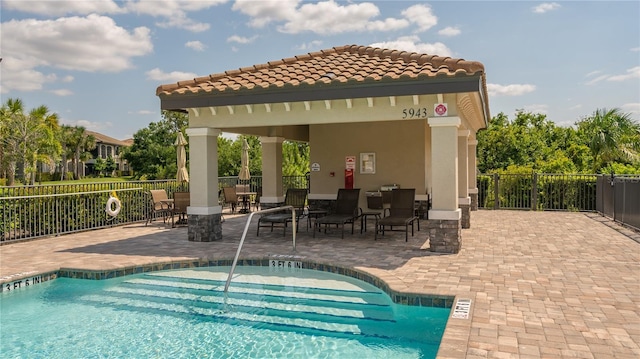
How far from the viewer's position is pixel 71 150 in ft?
222

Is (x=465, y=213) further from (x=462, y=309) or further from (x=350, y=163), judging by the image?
(x=462, y=309)

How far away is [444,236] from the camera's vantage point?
29.5ft

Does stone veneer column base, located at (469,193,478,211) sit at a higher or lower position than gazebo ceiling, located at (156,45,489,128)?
lower

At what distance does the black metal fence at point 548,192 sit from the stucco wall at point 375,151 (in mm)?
6418

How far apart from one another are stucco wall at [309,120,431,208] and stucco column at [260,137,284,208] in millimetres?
1085

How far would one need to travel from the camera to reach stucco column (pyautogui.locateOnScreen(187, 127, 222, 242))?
10.6m

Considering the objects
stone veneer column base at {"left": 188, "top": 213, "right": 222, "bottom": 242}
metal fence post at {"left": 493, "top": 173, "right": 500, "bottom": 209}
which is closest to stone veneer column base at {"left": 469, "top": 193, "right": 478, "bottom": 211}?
metal fence post at {"left": 493, "top": 173, "right": 500, "bottom": 209}

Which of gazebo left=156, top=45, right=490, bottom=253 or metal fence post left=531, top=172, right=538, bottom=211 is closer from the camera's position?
gazebo left=156, top=45, right=490, bottom=253

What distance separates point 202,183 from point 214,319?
4921 mm

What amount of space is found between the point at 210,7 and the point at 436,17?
23.1 feet

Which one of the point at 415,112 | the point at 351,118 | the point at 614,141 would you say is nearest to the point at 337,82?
the point at 351,118

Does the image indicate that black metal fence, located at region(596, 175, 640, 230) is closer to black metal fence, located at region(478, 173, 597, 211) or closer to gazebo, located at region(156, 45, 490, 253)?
black metal fence, located at region(478, 173, 597, 211)

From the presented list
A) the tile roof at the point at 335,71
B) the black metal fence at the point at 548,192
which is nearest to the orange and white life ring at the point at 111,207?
the tile roof at the point at 335,71

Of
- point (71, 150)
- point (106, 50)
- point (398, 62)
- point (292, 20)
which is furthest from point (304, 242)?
point (71, 150)
